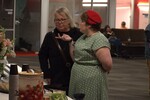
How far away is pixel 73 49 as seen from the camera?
4152mm

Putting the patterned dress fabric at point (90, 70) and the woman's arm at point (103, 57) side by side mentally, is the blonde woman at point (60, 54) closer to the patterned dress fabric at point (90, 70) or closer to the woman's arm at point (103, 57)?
the patterned dress fabric at point (90, 70)

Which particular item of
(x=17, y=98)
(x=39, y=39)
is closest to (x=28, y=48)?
(x=39, y=39)

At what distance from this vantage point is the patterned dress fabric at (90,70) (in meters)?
3.88

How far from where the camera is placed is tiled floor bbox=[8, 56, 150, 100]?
8.89 m

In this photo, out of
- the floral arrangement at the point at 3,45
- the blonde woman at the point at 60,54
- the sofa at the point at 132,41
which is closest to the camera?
the floral arrangement at the point at 3,45

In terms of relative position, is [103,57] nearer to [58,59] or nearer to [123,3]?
[58,59]

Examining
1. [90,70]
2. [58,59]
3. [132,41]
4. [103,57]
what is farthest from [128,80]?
[103,57]

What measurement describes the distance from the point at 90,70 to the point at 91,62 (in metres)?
0.07

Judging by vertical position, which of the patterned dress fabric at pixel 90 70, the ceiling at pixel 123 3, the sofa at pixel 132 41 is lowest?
the sofa at pixel 132 41

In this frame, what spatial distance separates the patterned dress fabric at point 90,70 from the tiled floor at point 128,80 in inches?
178

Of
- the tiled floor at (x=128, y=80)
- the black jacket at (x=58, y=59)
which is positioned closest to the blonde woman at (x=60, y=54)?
the black jacket at (x=58, y=59)

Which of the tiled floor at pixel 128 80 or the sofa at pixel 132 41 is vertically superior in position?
the sofa at pixel 132 41

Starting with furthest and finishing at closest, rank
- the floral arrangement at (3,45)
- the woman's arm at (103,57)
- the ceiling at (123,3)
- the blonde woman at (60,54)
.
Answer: the ceiling at (123,3) < the blonde woman at (60,54) < the woman's arm at (103,57) < the floral arrangement at (3,45)

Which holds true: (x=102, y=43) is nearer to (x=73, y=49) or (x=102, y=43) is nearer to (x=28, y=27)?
(x=73, y=49)
